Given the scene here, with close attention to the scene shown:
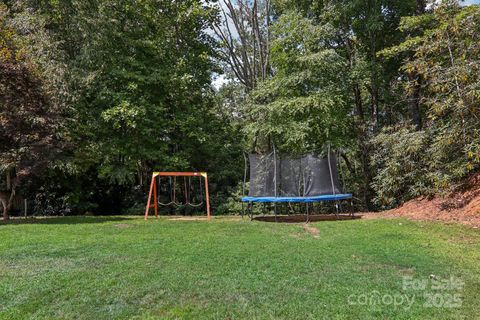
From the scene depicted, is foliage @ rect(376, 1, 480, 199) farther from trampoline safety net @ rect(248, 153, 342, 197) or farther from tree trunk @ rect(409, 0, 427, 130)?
trampoline safety net @ rect(248, 153, 342, 197)

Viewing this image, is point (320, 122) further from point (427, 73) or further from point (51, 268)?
point (51, 268)

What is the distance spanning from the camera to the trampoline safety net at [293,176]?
30.5 ft

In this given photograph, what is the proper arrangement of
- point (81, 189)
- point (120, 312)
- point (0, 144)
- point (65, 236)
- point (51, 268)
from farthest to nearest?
point (81, 189), point (0, 144), point (65, 236), point (51, 268), point (120, 312)

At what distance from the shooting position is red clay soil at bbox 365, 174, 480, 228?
7363 mm

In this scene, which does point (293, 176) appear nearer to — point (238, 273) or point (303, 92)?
point (303, 92)

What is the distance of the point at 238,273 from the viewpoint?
4.23 meters

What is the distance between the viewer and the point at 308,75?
11.2 m

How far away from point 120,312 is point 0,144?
772 centimetres

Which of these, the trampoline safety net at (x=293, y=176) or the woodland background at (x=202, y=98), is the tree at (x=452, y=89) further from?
the trampoline safety net at (x=293, y=176)

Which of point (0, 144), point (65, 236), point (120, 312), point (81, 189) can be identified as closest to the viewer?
point (120, 312)

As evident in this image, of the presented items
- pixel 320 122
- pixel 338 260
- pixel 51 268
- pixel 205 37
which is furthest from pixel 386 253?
pixel 205 37

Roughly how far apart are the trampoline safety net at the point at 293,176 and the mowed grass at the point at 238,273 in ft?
8.24

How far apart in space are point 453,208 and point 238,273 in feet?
19.3

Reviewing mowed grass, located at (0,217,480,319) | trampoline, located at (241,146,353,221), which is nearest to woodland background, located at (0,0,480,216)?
trampoline, located at (241,146,353,221)
